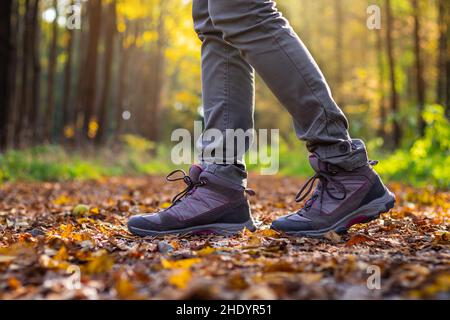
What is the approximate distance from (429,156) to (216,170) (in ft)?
19.5

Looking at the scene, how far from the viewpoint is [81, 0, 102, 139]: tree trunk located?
15523 mm

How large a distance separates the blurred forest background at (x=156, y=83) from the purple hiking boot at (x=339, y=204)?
12.8 feet

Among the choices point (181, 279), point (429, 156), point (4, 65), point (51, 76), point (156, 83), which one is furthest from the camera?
point (156, 83)

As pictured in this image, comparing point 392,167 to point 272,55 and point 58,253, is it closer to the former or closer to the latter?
point 272,55

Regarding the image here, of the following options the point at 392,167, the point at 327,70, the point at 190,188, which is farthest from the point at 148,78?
the point at 190,188

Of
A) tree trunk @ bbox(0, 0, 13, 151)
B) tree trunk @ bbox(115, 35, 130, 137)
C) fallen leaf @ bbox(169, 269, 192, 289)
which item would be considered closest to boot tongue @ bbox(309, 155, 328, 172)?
fallen leaf @ bbox(169, 269, 192, 289)

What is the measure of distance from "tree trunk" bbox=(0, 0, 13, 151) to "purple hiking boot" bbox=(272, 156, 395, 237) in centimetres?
884

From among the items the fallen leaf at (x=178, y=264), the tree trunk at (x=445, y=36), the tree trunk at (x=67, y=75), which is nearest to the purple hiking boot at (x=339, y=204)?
the fallen leaf at (x=178, y=264)

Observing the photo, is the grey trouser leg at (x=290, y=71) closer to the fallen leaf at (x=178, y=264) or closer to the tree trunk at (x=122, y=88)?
the fallen leaf at (x=178, y=264)

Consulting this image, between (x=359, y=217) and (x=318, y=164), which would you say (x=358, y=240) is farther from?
(x=318, y=164)

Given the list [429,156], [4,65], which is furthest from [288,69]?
[4,65]

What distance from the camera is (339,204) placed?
253 centimetres

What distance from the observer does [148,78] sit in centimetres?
2617

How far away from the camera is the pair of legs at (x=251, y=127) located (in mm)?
2383
